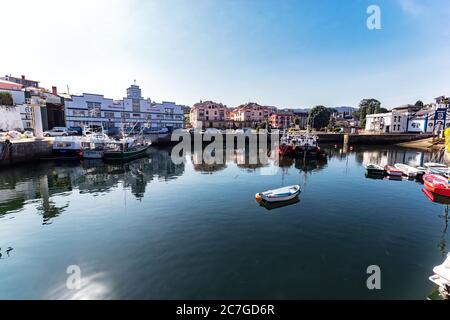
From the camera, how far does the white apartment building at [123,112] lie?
69.6 metres

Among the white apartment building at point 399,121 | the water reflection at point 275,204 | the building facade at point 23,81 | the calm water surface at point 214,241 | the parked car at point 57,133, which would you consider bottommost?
the calm water surface at point 214,241

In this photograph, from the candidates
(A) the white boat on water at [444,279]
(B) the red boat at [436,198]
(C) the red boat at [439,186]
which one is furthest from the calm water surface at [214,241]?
(C) the red boat at [439,186]

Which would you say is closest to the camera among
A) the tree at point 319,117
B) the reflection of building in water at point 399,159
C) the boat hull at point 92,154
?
the boat hull at point 92,154

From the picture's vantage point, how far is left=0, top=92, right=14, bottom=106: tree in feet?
183

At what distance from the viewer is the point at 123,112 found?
78.1 meters

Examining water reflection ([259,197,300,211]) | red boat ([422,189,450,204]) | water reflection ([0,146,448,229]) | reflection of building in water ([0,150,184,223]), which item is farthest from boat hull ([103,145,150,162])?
red boat ([422,189,450,204])

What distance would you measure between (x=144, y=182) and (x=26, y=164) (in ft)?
88.2

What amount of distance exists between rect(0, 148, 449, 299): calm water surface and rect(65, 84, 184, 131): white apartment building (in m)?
45.9

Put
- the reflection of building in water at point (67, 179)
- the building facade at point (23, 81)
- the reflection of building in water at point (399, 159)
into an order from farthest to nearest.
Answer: the building facade at point (23, 81) → the reflection of building in water at point (399, 159) → the reflection of building in water at point (67, 179)

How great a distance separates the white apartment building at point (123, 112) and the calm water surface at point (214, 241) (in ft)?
150

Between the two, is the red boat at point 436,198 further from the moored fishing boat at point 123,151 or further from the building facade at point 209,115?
the building facade at point 209,115

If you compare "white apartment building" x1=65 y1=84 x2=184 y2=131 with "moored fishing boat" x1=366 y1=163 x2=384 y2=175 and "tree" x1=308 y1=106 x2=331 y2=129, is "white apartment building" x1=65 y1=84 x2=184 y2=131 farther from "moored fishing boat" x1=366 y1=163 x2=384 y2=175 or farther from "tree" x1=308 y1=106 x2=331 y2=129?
"tree" x1=308 y1=106 x2=331 y2=129
